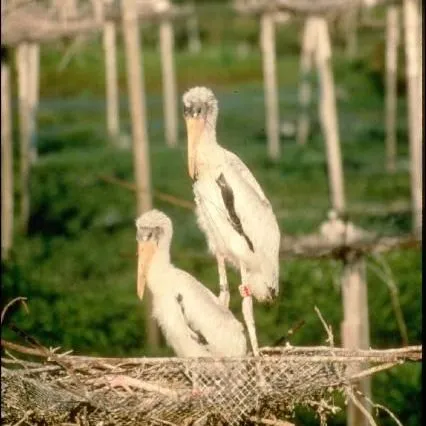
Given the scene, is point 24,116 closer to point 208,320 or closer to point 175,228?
point 175,228

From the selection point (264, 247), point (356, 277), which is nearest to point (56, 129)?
point (356, 277)

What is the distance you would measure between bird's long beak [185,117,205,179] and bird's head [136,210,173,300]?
37 centimetres

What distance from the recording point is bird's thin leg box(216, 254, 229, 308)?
5830 millimetres

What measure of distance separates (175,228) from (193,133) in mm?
16350

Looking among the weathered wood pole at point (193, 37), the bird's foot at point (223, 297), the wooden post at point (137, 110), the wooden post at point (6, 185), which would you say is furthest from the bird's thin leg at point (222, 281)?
the weathered wood pole at point (193, 37)

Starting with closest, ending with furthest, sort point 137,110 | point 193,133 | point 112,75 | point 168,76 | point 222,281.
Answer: point 193,133 < point 222,281 < point 137,110 < point 112,75 < point 168,76

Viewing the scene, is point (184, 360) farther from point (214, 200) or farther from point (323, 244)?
point (323, 244)

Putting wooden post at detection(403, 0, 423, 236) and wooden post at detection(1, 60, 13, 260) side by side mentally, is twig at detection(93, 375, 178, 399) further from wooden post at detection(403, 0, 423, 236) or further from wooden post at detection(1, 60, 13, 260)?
wooden post at detection(403, 0, 423, 236)

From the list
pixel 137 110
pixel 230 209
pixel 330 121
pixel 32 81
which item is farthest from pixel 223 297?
pixel 32 81

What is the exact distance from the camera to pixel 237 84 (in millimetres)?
58219

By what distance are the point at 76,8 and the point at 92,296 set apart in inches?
130

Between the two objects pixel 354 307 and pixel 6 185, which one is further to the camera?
pixel 6 185

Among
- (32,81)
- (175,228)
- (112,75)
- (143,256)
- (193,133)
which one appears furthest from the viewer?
(112,75)

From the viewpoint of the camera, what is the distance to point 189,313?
623 centimetres
